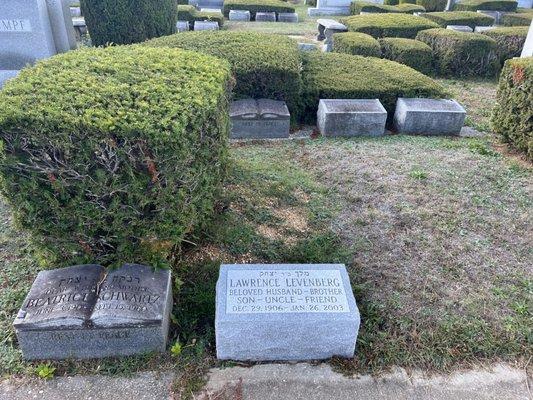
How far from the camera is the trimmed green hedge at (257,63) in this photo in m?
6.11

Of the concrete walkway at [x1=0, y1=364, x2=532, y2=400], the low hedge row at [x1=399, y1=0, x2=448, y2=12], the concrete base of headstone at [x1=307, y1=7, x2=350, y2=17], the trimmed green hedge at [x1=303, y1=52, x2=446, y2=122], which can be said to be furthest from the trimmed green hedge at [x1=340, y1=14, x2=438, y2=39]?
the concrete walkway at [x1=0, y1=364, x2=532, y2=400]

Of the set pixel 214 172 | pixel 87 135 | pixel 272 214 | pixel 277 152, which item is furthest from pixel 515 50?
pixel 87 135

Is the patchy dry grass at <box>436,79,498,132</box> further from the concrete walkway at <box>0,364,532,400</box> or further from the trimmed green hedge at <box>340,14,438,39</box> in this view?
the concrete walkway at <box>0,364,532,400</box>

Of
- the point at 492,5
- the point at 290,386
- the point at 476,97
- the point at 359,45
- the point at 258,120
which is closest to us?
the point at 290,386

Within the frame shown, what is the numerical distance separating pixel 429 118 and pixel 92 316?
5.44m

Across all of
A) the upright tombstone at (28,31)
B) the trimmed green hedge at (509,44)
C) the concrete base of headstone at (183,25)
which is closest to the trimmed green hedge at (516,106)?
the trimmed green hedge at (509,44)

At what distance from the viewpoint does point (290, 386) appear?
262cm

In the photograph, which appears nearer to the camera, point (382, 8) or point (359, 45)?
point (359, 45)

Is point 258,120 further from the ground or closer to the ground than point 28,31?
closer to the ground

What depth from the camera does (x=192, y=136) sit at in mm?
2777

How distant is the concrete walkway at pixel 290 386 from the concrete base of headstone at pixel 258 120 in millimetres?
3900

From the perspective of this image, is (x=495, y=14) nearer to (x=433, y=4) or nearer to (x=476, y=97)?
(x=433, y=4)

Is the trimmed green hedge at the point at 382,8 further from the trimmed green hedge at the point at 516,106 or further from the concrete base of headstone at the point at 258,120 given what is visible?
the concrete base of headstone at the point at 258,120

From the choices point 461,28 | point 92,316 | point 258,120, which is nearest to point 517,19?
point 461,28
